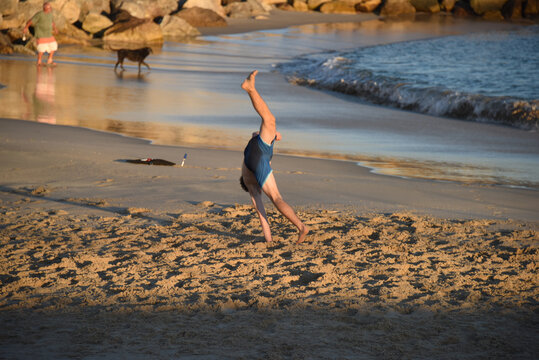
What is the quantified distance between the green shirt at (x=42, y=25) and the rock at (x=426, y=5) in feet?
120

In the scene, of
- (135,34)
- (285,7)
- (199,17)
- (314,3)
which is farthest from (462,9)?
(135,34)

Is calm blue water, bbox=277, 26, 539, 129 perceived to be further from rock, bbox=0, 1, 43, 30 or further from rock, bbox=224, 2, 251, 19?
rock, bbox=224, 2, 251, 19

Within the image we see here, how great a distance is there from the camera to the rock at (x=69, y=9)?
2736 cm

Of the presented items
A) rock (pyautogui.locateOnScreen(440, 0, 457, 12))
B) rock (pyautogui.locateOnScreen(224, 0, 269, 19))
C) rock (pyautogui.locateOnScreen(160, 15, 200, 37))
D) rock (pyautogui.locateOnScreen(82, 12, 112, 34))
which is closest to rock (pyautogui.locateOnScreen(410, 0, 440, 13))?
rock (pyautogui.locateOnScreen(440, 0, 457, 12))

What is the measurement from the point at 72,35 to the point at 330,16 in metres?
22.8

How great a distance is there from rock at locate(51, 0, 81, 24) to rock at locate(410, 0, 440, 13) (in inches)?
1158

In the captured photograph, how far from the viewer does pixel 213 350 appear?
3.47 m

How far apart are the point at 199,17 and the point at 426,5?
2205 cm

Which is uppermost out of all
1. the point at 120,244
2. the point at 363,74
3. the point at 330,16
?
the point at 330,16

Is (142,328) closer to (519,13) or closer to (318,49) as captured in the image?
(318,49)

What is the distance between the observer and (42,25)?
17922 mm

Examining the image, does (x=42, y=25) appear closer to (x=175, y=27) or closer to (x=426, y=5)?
(x=175, y=27)

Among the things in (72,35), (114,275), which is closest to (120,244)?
(114,275)

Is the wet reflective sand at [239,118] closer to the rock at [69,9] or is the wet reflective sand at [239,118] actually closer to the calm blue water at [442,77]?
the calm blue water at [442,77]
